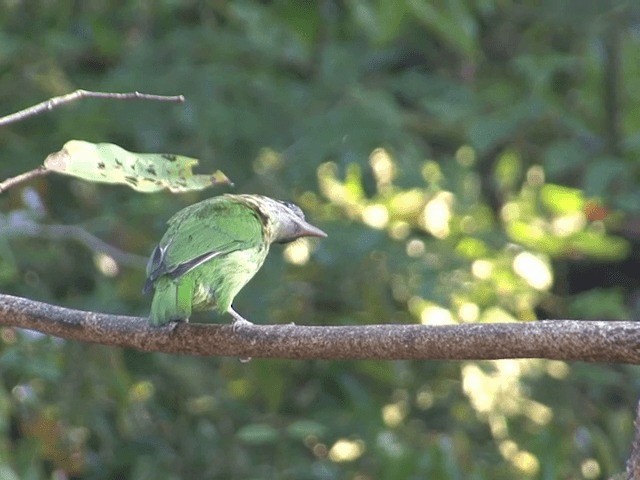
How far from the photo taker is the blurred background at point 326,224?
16.3 ft

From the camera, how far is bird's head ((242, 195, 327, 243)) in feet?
11.8

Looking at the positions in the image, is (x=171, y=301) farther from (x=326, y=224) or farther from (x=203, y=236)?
(x=326, y=224)

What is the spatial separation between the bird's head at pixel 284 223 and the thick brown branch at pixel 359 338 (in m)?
1.03

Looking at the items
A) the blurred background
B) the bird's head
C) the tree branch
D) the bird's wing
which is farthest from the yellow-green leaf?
the blurred background

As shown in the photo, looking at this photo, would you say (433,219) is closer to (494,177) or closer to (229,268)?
(494,177)

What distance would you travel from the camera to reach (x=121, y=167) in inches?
97.3

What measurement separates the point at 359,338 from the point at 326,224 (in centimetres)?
303

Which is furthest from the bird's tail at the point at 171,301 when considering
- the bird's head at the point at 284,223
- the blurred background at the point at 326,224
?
the blurred background at the point at 326,224

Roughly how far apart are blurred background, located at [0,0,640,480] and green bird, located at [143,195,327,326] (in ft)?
4.23

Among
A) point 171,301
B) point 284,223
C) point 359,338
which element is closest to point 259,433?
point 284,223

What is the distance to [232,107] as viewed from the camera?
5.18 meters

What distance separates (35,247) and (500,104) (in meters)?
2.15

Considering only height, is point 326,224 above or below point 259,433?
above

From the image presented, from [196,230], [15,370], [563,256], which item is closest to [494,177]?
[563,256]
